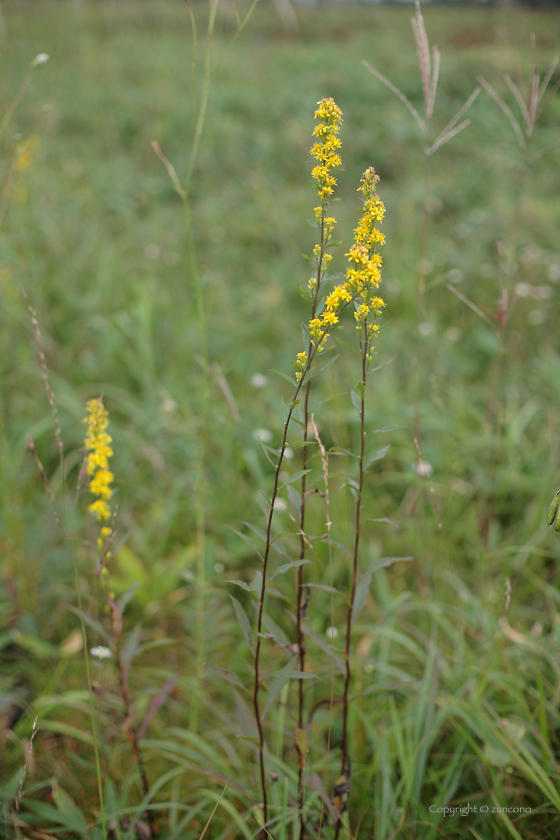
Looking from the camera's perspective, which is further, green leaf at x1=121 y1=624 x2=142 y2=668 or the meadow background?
the meadow background

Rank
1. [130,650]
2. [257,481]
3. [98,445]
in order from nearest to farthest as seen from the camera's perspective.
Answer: [98,445], [130,650], [257,481]

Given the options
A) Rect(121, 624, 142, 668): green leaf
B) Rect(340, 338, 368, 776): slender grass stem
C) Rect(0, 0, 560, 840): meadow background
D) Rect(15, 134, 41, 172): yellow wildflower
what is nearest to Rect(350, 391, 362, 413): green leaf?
Rect(340, 338, 368, 776): slender grass stem

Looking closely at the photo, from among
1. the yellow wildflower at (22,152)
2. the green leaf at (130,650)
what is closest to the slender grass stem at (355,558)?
the green leaf at (130,650)

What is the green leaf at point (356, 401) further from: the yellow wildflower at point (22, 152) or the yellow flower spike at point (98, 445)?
the yellow wildflower at point (22, 152)

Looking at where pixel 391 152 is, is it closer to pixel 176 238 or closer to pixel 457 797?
pixel 176 238

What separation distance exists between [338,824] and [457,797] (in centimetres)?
45

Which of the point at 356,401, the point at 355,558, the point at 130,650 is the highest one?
the point at 356,401

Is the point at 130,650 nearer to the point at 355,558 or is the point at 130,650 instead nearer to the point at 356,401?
the point at 355,558

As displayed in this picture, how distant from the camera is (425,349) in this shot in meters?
2.97

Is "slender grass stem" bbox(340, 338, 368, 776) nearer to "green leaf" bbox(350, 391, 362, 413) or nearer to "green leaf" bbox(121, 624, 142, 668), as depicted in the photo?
"green leaf" bbox(350, 391, 362, 413)

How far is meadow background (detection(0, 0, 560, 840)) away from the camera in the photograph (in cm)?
130

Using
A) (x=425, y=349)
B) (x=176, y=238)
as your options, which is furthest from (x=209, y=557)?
(x=176, y=238)

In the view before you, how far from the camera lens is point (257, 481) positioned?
7.38 feet

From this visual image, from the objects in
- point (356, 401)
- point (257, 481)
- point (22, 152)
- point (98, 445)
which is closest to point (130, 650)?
point (98, 445)
